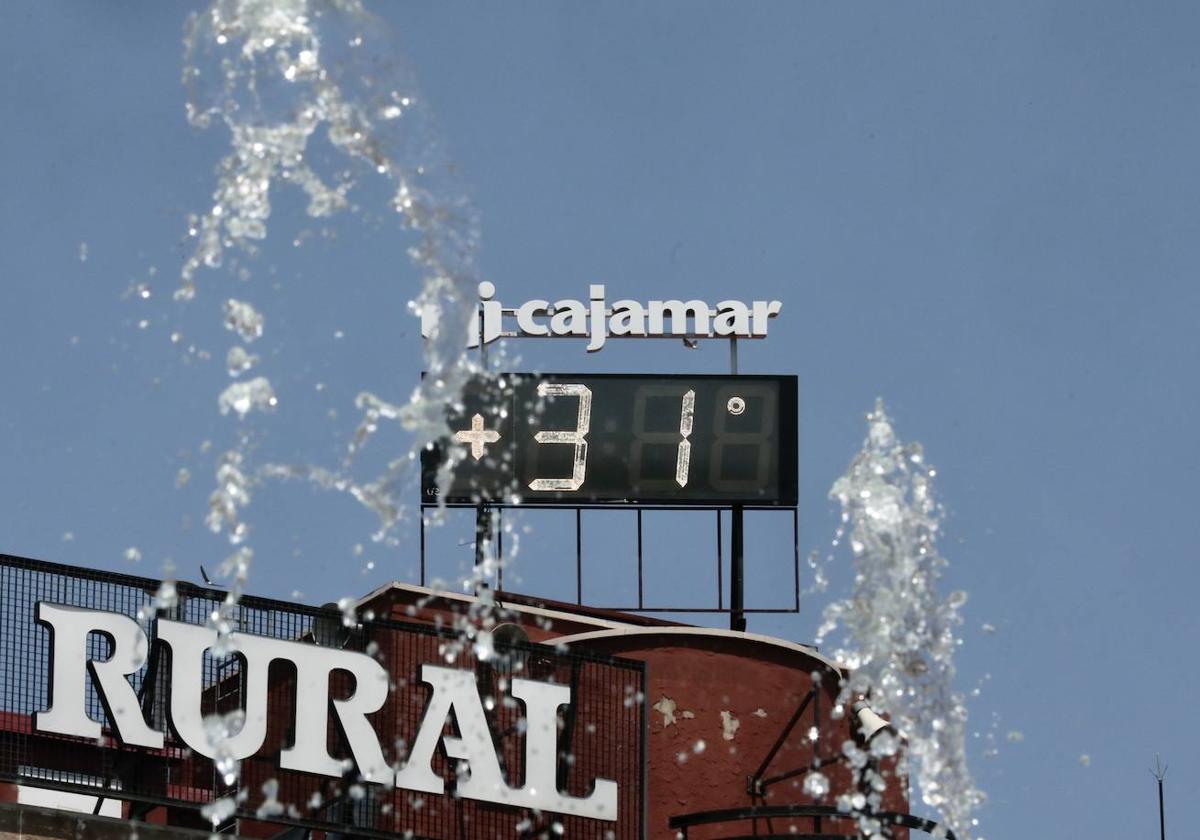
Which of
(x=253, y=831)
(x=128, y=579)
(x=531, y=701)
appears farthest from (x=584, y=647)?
(x=128, y=579)

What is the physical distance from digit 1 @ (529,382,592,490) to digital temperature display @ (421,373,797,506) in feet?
0.05

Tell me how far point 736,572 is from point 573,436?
3387mm

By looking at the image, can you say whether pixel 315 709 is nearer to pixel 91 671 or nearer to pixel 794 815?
pixel 91 671

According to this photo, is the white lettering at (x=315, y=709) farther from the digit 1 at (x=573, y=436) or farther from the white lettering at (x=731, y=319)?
the white lettering at (x=731, y=319)

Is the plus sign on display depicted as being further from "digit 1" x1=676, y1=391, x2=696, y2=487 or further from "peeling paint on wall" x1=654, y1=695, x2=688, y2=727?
"peeling paint on wall" x1=654, y1=695, x2=688, y2=727

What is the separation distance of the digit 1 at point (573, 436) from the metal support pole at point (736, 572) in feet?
8.28

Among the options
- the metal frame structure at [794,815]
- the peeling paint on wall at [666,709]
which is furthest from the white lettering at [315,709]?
the peeling paint on wall at [666,709]

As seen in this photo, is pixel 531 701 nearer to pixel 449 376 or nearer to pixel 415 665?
pixel 415 665

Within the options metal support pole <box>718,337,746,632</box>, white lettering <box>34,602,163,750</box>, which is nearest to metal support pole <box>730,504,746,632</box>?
metal support pole <box>718,337,746,632</box>

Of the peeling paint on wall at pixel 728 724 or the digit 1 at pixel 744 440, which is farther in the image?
the digit 1 at pixel 744 440

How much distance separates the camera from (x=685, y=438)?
1580 inches

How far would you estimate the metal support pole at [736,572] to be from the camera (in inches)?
1518

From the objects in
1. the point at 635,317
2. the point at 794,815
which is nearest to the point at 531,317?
the point at 635,317

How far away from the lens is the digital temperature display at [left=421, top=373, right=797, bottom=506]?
3938 centimetres
